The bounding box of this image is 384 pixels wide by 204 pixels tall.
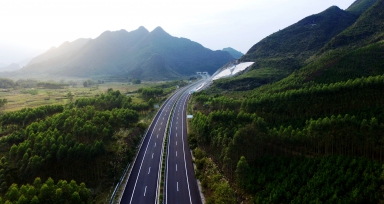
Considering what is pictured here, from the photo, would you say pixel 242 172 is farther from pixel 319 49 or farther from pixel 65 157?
pixel 319 49

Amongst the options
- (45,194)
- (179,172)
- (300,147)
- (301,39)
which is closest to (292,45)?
(301,39)

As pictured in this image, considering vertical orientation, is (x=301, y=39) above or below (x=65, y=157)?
above

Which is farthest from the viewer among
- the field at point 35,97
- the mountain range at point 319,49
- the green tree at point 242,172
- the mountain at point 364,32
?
the mountain at point 364,32

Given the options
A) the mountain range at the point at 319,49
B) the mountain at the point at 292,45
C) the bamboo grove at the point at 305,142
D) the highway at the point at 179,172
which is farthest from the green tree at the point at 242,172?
the mountain at the point at 292,45

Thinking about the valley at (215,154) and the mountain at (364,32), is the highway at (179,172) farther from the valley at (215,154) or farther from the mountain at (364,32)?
the mountain at (364,32)

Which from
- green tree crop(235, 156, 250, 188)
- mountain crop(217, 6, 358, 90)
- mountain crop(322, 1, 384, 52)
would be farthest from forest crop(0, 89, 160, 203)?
mountain crop(322, 1, 384, 52)
